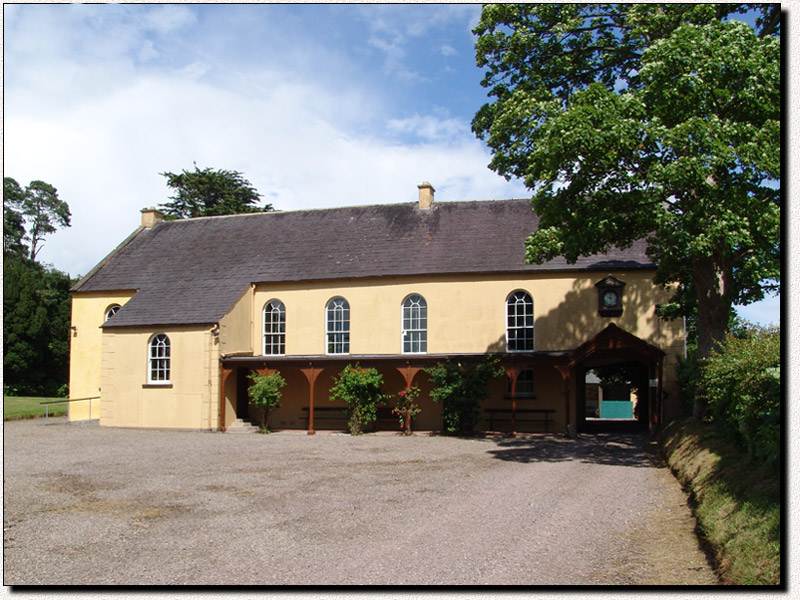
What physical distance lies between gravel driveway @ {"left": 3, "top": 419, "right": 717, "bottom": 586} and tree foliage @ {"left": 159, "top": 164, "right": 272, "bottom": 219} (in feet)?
107

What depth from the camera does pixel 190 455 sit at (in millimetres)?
16781

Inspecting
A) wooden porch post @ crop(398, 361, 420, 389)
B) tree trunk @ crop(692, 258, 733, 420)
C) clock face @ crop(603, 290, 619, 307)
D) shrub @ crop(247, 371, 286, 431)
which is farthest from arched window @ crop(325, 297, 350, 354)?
tree trunk @ crop(692, 258, 733, 420)

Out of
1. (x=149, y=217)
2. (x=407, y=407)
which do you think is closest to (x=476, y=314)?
(x=407, y=407)

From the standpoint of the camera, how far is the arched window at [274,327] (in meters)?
26.2

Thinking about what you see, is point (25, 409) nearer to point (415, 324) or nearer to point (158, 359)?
point (158, 359)

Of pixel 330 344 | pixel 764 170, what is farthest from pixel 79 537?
pixel 330 344

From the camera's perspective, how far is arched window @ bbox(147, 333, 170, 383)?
25.0 metres

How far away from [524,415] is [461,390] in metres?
3.19

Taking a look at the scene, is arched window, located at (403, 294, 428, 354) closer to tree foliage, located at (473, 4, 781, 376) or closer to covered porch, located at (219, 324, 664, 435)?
covered porch, located at (219, 324, 664, 435)

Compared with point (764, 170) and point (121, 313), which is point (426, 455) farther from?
point (121, 313)

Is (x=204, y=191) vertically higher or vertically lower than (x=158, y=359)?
higher

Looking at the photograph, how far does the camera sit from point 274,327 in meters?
26.3

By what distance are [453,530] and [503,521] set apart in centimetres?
93

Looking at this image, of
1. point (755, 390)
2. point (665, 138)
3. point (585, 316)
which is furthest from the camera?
point (585, 316)
